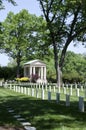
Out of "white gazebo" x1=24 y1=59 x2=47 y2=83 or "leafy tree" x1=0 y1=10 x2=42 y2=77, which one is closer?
"white gazebo" x1=24 y1=59 x2=47 y2=83

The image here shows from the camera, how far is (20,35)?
3278 inches

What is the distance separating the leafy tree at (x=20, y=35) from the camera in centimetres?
8188

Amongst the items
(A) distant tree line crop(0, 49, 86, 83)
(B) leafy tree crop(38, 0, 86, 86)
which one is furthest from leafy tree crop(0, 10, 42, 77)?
(B) leafy tree crop(38, 0, 86, 86)

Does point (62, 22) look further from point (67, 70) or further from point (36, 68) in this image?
point (67, 70)

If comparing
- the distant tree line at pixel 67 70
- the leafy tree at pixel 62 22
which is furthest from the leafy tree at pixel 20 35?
the leafy tree at pixel 62 22

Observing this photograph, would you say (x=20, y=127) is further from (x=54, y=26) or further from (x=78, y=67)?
(x=78, y=67)

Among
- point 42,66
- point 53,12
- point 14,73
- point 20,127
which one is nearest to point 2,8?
point 53,12

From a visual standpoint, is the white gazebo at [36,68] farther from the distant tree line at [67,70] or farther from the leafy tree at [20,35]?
the leafy tree at [20,35]

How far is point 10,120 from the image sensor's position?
1364 cm

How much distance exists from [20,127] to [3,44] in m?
70.9

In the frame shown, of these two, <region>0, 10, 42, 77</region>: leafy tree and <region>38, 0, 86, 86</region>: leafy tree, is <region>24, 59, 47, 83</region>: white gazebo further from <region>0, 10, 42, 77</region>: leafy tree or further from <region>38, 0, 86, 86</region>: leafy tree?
<region>38, 0, 86, 86</region>: leafy tree

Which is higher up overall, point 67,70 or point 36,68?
point 67,70

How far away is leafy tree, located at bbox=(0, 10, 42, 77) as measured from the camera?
8188 centimetres

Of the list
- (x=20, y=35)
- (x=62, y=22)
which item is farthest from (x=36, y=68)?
(x=62, y=22)
